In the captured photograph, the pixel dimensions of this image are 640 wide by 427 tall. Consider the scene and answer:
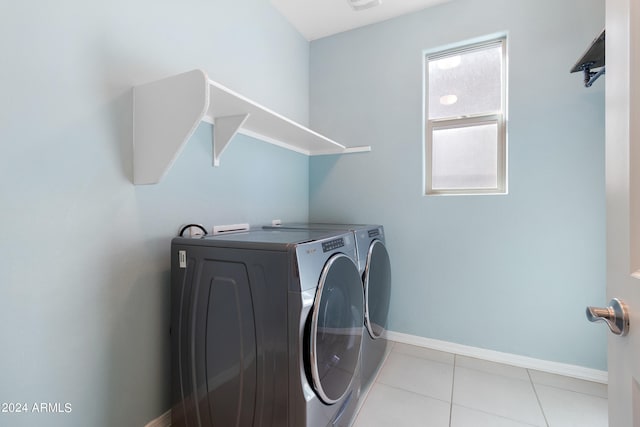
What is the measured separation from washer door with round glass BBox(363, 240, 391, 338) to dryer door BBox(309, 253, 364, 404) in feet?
0.46

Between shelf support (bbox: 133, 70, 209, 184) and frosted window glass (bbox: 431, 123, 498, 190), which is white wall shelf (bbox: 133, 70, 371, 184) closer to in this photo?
shelf support (bbox: 133, 70, 209, 184)

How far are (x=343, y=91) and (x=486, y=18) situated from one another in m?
1.13

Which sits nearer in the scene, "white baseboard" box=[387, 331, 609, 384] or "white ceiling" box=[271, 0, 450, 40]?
"white baseboard" box=[387, 331, 609, 384]

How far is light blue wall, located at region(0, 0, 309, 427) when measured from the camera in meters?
0.90

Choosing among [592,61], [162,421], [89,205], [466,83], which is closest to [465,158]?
[466,83]

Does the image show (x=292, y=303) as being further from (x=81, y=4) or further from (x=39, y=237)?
(x=81, y=4)

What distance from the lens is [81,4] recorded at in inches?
41.6

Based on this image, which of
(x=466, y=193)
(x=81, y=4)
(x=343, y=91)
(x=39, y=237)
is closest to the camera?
(x=39, y=237)

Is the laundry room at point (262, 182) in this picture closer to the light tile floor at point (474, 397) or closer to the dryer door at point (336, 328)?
the light tile floor at point (474, 397)

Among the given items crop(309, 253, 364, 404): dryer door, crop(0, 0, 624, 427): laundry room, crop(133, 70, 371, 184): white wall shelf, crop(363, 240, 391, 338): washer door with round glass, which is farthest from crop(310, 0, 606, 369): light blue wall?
crop(133, 70, 371, 184): white wall shelf

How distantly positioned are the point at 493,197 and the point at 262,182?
5.37ft

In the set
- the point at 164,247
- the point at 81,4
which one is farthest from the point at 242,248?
the point at 81,4

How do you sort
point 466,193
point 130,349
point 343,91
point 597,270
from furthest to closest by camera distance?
point 343,91 → point 466,193 → point 597,270 → point 130,349

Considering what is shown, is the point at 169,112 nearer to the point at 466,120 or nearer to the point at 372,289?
the point at 372,289
